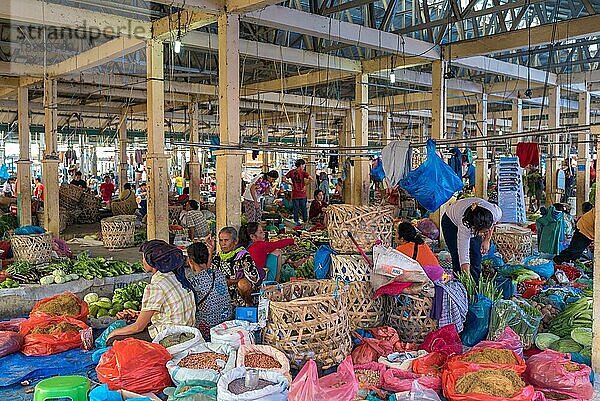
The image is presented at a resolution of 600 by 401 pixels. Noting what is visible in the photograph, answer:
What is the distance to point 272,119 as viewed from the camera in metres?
22.0

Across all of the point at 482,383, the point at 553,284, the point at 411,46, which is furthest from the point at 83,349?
the point at 411,46

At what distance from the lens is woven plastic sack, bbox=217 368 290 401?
3.26m

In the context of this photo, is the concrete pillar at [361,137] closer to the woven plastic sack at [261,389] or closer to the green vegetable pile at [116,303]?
the green vegetable pile at [116,303]

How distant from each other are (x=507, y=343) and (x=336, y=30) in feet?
17.0

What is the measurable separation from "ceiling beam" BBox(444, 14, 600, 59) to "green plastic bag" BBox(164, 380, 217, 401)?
6207 millimetres

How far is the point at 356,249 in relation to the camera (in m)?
5.18

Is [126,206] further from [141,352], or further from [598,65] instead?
[598,65]

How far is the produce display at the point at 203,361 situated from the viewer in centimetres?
383

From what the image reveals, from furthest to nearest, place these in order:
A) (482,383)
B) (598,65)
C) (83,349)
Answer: (598,65) < (83,349) < (482,383)

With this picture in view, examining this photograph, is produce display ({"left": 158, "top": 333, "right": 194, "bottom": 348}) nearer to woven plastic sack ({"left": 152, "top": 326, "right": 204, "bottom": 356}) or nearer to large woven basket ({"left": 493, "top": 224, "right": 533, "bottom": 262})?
woven plastic sack ({"left": 152, "top": 326, "right": 204, "bottom": 356})

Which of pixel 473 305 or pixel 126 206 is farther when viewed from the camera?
A: pixel 126 206

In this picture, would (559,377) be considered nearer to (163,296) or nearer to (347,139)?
(163,296)

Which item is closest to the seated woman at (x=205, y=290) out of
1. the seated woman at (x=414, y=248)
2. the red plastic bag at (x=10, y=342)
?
the red plastic bag at (x=10, y=342)

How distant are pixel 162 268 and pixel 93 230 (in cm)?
920
